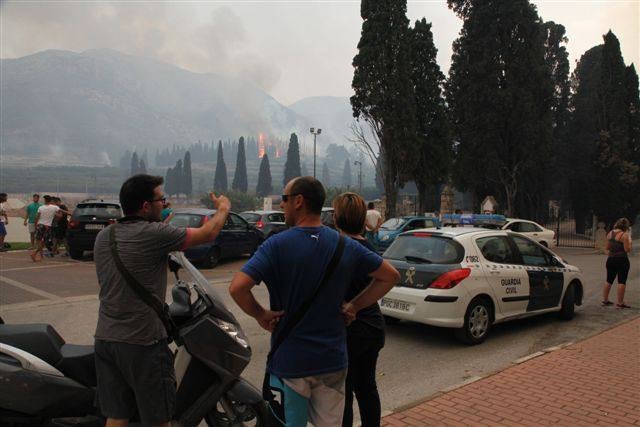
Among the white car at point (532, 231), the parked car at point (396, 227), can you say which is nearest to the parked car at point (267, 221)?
the parked car at point (396, 227)

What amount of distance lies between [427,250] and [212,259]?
25.4ft

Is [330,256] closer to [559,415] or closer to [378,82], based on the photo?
[559,415]

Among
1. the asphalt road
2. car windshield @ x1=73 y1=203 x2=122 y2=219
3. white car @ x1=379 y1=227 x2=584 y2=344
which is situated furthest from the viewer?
car windshield @ x1=73 y1=203 x2=122 y2=219

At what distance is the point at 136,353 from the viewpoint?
2.62 meters

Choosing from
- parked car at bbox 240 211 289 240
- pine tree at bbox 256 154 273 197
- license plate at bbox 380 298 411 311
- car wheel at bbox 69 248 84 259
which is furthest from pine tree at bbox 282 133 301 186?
license plate at bbox 380 298 411 311

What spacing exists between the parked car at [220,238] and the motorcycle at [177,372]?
944 centimetres

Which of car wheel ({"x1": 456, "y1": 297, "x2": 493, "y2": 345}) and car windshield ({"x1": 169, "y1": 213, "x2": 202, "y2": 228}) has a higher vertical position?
car windshield ({"x1": 169, "y1": 213, "x2": 202, "y2": 228})

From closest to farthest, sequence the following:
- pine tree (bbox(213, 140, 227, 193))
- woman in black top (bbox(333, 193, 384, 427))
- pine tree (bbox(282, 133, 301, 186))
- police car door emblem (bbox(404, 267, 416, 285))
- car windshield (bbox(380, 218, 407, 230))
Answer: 1. woman in black top (bbox(333, 193, 384, 427))
2. police car door emblem (bbox(404, 267, 416, 285))
3. car windshield (bbox(380, 218, 407, 230))
4. pine tree (bbox(282, 133, 301, 186))
5. pine tree (bbox(213, 140, 227, 193))

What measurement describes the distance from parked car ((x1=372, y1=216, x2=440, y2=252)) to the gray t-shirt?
530 inches

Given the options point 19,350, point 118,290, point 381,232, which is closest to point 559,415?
point 118,290

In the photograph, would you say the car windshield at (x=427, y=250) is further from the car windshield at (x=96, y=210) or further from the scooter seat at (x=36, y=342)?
the car windshield at (x=96, y=210)

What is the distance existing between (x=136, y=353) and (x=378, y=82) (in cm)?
2632

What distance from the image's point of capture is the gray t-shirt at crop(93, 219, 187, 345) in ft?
8.59

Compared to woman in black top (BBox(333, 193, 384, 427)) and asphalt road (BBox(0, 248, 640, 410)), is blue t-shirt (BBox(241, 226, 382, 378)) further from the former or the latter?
asphalt road (BBox(0, 248, 640, 410))
